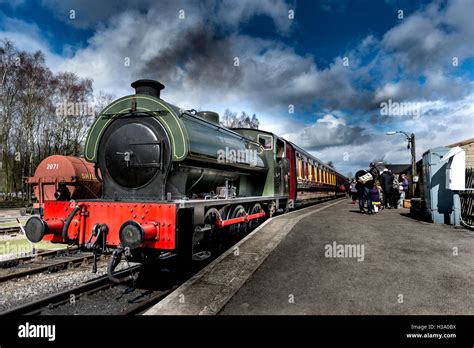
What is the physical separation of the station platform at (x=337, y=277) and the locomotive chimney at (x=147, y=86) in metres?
3.18

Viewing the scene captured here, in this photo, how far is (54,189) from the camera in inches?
509

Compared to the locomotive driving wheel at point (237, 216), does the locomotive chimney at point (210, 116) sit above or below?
above

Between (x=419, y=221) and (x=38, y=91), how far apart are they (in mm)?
28407

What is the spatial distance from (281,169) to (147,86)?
236 inches

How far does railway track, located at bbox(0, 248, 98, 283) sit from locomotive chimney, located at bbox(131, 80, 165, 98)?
12.9 ft

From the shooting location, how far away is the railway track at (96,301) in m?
4.32

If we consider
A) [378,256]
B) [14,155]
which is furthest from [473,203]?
[14,155]

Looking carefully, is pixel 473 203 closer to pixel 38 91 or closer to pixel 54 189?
pixel 54 189

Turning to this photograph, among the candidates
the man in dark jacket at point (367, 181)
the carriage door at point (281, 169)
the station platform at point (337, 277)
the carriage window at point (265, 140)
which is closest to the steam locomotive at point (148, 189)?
the station platform at point (337, 277)

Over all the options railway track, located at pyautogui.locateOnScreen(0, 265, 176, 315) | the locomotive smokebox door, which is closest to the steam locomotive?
the locomotive smokebox door

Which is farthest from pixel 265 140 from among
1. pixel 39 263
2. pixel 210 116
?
pixel 39 263

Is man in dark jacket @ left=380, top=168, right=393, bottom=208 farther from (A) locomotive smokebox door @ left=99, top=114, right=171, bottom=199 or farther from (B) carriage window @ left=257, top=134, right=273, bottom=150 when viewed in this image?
(A) locomotive smokebox door @ left=99, top=114, right=171, bottom=199

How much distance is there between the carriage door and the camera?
10.5m

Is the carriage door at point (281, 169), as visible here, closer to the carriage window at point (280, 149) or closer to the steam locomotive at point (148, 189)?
the carriage window at point (280, 149)
